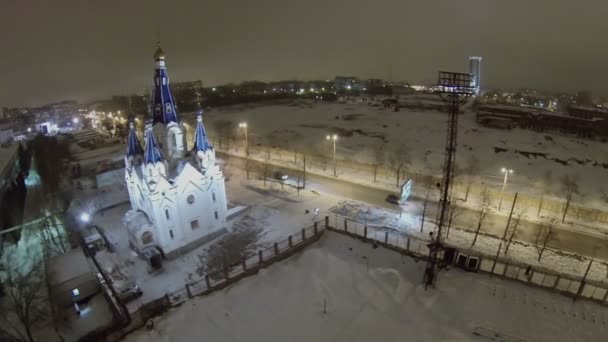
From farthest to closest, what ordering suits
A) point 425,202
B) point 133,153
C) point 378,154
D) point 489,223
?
point 378,154, point 425,202, point 489,223, point 133,153

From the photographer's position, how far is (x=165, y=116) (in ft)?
72.4

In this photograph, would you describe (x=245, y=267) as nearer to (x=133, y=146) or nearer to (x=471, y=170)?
(x=133, y=146)

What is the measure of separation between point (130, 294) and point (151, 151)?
893 centimetres

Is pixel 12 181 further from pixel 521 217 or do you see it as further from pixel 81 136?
pixel 521 217

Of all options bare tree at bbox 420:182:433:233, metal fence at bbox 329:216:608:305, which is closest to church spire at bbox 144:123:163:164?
metal fence at bbox 329:216:608:305

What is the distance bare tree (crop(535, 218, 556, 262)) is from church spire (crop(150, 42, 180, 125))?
26980mm

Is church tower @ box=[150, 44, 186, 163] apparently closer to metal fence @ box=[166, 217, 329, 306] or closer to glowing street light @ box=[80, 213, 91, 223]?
metal fence @ box=[166, 217, 329, 306]

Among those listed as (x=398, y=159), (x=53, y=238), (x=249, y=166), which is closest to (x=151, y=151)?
(x=53, y=238)

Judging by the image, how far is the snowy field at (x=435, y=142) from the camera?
1592 inches

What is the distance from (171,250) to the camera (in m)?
22.8

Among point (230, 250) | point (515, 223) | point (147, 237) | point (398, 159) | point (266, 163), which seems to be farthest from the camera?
point (398, 159)

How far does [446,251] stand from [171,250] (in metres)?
18.5

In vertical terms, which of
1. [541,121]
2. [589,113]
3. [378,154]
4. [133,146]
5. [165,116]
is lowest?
[378,154]

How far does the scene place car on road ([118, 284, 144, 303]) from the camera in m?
18.9
